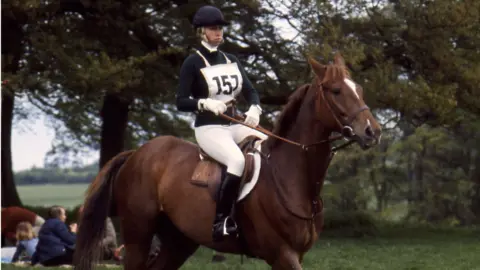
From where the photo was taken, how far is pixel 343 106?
20.6 ft

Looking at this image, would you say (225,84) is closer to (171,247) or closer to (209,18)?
(209,18)

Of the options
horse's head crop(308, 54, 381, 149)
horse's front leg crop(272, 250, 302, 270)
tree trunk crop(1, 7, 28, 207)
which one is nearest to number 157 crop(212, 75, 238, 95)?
horse's head crop(308, 54, 381, 149)

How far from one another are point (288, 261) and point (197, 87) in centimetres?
172

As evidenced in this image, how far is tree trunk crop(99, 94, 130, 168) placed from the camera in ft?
71.8

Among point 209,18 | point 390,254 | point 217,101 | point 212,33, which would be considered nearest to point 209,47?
point 212,33

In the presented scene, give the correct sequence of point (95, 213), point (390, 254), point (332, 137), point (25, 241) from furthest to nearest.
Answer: point (390, 254)
point (25, 241)
point (95, 213)
point (332, 137)

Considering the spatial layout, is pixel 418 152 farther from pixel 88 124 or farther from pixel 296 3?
pixel 296 3

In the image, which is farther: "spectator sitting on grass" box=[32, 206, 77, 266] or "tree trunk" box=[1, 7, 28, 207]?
"tree trunk" box=[1, 7, 28, 207]

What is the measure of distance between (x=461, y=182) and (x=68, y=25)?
16650 millimetres

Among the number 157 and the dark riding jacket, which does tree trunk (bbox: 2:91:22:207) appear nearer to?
the dark riding jacket

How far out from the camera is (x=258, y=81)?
20.1 meters

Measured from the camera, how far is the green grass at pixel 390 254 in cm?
1359

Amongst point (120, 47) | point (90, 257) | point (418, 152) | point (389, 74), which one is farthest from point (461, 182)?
point (90, 257)

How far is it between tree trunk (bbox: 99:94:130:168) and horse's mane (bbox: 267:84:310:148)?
15097 millimetres
